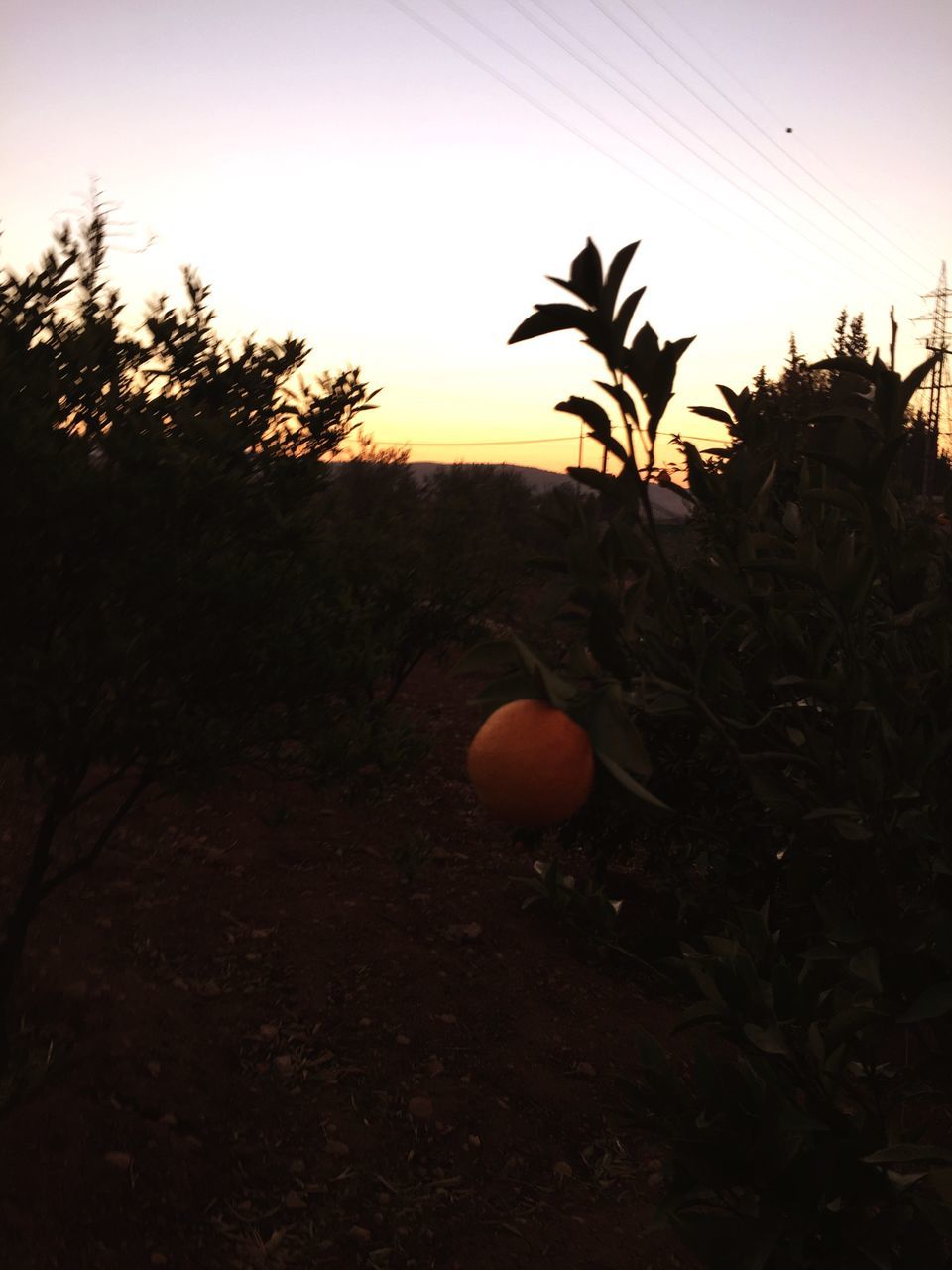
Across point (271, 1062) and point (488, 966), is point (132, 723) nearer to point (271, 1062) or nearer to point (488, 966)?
point (271, 1062)

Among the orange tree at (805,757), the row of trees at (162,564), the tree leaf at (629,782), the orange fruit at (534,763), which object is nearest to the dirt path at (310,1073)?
the row of trees at (162,564)

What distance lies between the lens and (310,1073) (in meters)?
4.49

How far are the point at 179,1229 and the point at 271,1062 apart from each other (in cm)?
107

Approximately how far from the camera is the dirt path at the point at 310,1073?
3.51m

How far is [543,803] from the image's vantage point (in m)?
1.02

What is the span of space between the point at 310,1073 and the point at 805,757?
3.74 metres

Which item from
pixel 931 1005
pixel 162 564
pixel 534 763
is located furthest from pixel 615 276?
pixel 162 564

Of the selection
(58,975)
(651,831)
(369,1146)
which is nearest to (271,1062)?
(369,1146)

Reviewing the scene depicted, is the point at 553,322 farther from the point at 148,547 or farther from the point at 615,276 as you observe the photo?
the point at 148,547

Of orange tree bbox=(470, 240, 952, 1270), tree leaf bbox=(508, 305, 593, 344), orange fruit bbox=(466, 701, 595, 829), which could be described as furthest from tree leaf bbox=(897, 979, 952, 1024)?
tree leaf bbox=(508, 305, 593, 344)

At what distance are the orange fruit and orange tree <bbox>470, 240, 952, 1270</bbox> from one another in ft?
0.60

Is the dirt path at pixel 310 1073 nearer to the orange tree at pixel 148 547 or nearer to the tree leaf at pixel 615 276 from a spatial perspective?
the orange tree at pixel 148 547

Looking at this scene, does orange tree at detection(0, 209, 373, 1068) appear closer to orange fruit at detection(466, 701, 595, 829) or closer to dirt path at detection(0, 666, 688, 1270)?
dirt path at detection(0, 666, 688, 1270)

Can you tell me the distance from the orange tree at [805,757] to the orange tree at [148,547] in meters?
1.65
